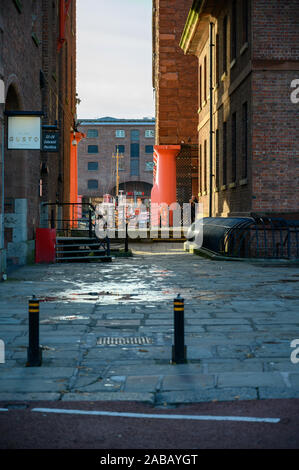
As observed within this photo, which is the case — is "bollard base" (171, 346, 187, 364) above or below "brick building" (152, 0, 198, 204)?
below

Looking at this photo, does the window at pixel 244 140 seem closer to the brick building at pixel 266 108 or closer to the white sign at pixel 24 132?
the brick building at pixel 266 108

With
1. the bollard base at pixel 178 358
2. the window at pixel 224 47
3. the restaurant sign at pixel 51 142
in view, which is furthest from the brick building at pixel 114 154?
the bollard base at pixel 178 358

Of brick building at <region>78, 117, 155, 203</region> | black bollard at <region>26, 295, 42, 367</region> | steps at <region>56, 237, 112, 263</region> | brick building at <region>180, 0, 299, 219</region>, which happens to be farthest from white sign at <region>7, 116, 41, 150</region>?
brick building at <region>78, 117, 155, 203</region>

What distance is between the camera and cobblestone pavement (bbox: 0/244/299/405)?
5.52m

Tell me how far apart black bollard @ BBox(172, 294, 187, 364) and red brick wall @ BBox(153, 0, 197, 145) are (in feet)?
106

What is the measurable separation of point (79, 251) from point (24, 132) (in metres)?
5.24

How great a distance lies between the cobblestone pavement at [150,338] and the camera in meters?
5.52

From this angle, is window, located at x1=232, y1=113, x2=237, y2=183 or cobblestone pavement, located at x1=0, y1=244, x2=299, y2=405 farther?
window, located at x1=232, y1=113, x2=237, y2=183

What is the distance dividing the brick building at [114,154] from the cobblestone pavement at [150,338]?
74.3 metres

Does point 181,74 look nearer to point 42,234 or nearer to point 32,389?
point 42,234

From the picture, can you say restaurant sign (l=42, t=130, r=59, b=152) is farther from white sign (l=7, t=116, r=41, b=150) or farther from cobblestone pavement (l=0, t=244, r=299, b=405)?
cobblestone pavement (l=0, t=244, r=299, b=405)

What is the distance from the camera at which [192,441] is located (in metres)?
4.23
